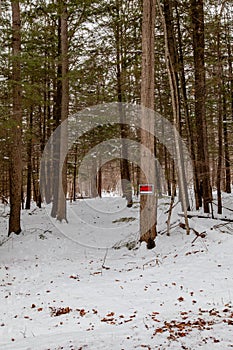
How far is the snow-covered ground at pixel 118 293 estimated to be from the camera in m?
3.86

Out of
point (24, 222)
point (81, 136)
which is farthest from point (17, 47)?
point (81, 136)

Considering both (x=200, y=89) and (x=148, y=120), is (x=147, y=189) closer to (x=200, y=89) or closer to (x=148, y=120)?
(x=148, y=120)

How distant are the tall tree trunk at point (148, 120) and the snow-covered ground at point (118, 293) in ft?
1.94

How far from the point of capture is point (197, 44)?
12.7 meters

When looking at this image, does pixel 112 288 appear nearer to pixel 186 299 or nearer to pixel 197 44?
pixel 186 299

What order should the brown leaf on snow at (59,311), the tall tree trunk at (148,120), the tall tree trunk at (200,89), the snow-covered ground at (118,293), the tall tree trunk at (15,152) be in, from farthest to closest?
the tall tree trunk at (200,89)
the tall tree trunk at (15,152)
the tall tree trunk at (148,120)
the brown leaf on snow at (59,311)
the snow-covered ground at (118,293)

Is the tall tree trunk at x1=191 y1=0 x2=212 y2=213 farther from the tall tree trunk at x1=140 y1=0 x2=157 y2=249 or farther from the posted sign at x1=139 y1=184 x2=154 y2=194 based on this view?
the posted sign at x1=139 y1=184 x2=154 y2=194

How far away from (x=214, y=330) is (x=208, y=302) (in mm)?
1052

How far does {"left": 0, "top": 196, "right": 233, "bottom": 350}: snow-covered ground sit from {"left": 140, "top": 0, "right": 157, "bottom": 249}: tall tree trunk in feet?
1.94

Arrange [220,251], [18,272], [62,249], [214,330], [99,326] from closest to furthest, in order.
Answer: [214,330] → [99,326] → [220,251] → [18,272] → [62,249]

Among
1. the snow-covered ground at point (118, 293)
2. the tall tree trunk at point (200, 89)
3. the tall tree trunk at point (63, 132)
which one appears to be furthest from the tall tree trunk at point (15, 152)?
the tall tree trunk at point (200, 89)

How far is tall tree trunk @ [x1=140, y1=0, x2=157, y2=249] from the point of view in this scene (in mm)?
8648

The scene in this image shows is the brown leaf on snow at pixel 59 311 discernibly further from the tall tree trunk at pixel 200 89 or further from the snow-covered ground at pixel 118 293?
the tall tree trunk at pixel 200 89

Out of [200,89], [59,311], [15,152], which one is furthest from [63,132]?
[59,311]
